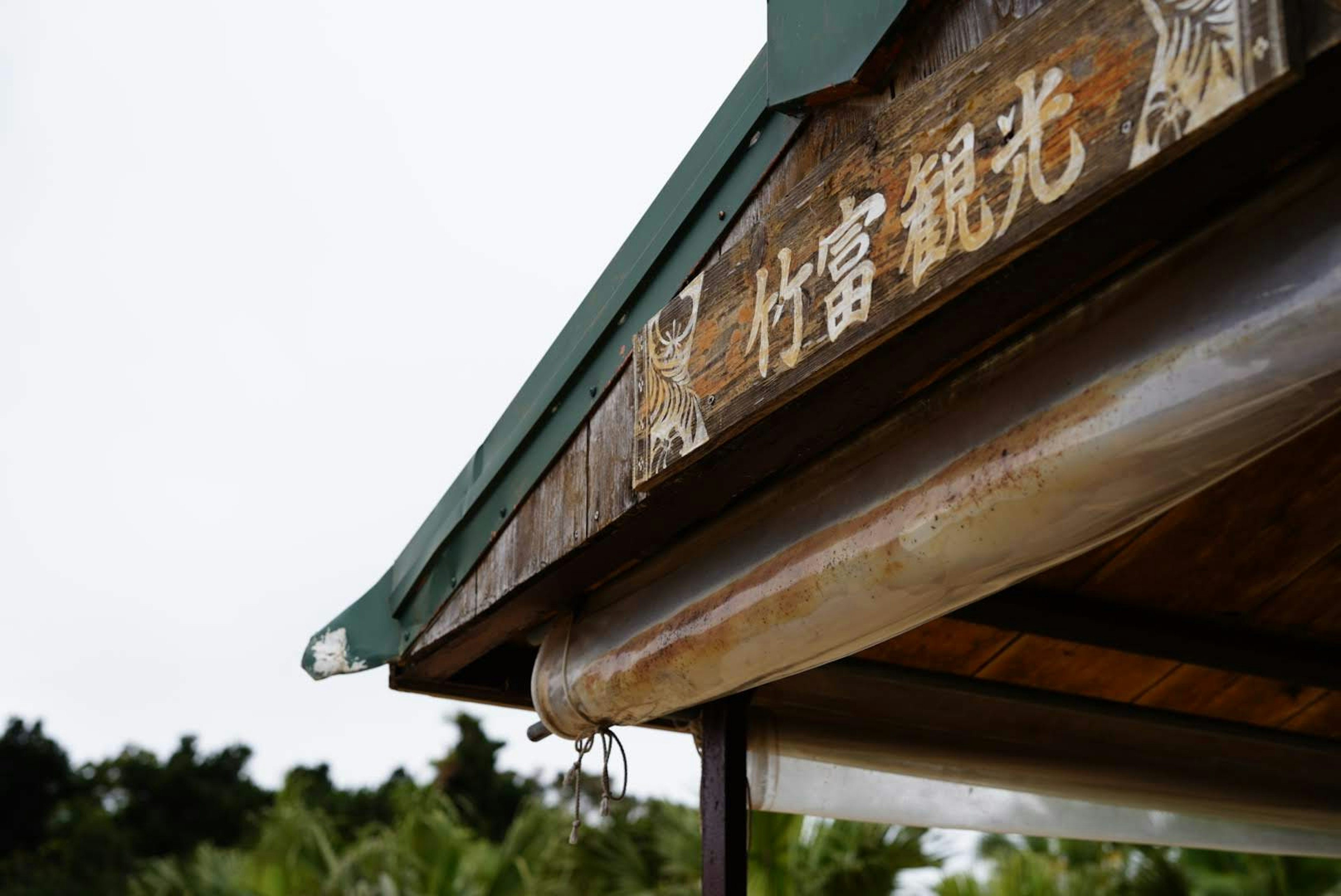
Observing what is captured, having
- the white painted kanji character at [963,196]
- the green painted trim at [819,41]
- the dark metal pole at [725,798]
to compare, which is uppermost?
the green painted trim at [819,41]

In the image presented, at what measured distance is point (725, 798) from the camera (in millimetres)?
1666

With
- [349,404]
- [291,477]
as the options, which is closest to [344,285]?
[349,404]

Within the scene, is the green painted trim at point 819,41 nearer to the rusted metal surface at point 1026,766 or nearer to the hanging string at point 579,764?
the rusted metal surface at point 1026,766

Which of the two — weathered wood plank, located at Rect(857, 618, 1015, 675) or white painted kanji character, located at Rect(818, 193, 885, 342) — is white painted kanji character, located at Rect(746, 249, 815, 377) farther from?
weathered wood plank, located at Rect(857, 618, 1015, 675)

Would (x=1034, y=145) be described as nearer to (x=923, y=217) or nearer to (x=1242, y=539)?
(x=923, y=217)

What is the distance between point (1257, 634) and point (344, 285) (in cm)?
2057

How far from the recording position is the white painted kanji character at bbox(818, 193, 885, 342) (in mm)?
1091

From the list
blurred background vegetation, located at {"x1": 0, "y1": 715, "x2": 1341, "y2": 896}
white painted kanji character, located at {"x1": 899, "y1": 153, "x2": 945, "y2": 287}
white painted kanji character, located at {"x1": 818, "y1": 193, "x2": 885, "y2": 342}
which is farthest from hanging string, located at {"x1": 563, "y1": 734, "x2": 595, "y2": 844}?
blurred background vegetation, located at {"x1": 0, "y1": 715, "x2": 1341, "y2": 896}

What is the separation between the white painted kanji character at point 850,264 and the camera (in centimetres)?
109

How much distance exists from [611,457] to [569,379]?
0.21m

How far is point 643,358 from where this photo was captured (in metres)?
1.45

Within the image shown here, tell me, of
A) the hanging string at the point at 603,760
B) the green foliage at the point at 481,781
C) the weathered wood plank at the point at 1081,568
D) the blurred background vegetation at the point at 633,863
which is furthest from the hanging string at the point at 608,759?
the green foliage at the point at 481,781

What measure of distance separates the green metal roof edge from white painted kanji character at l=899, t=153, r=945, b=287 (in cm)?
34

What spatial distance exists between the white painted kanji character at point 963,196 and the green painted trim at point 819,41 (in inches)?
9.7
